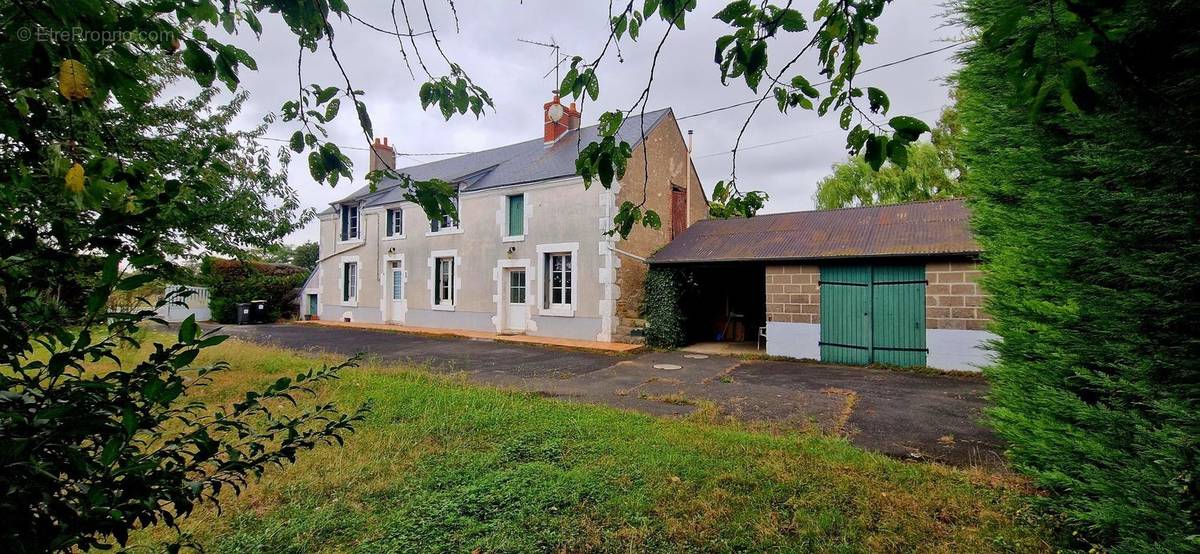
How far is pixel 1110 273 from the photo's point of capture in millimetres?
2219

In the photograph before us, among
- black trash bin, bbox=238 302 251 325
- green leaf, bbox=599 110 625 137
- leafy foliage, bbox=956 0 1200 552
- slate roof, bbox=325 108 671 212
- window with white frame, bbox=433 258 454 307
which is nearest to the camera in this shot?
leafy foliage, bbox=956 0 1200 552

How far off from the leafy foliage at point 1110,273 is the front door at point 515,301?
12320 mm

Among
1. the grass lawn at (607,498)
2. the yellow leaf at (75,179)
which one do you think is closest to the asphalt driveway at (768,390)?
the grass lawn at (607,498)

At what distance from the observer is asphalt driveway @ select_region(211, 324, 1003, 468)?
4.82 metres

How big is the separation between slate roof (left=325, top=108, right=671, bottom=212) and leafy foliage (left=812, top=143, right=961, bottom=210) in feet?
30.6

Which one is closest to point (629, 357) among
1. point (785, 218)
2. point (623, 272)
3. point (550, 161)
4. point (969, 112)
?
point (623, 272)

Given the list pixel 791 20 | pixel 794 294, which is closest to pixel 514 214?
pixel 794 294

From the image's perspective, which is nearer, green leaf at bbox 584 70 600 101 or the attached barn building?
green leaf at bbox 584 70 600 101

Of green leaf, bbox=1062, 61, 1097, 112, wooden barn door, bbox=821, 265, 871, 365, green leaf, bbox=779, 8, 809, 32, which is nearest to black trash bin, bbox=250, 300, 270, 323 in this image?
wooden barn door, bbox=821, 265, 871, 365

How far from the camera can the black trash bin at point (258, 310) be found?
777 inches

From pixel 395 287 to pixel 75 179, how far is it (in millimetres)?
17776

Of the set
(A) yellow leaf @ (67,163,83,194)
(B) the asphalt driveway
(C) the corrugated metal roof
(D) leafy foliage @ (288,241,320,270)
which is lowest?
(B) the asphalt driveway

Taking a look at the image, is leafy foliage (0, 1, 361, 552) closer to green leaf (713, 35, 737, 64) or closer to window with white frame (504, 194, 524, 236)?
green leaf (713, 35, 737, 64)

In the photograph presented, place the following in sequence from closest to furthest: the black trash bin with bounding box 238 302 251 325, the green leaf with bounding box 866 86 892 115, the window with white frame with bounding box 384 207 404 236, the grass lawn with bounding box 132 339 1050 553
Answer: the green leaf with bounding box 866 86 892 115
the grass lawn with bounding box 132 339 1050 553
the window with white frame with bounding box 384 207 404 236
the black trash bin with bounding box 238 302 251 325
